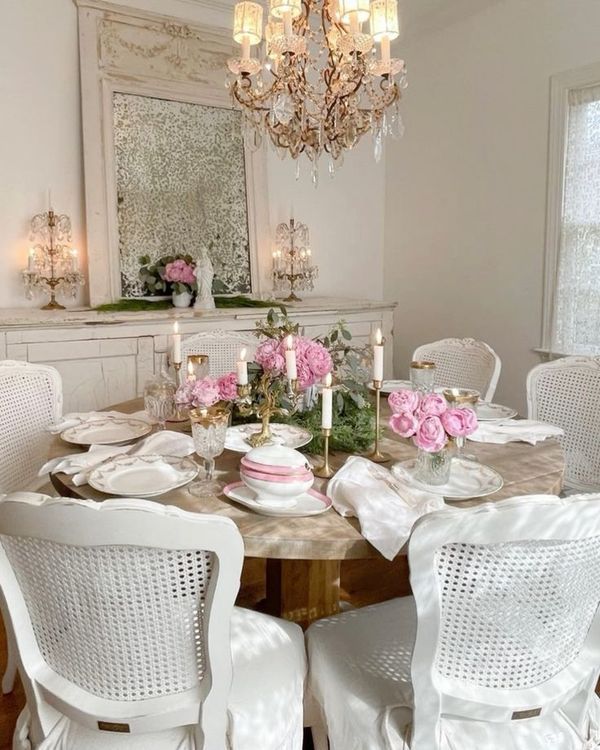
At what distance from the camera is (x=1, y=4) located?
10.7 feet

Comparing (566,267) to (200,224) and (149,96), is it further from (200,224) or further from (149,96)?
(149,96)

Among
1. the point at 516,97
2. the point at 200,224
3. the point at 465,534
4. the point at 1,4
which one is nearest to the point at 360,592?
the point at 465,534

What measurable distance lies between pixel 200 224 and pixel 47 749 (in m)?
3.12

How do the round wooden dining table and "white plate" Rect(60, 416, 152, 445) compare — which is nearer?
the round wooden dining table

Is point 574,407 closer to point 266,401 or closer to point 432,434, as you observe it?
point 432,434

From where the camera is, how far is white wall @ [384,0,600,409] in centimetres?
346

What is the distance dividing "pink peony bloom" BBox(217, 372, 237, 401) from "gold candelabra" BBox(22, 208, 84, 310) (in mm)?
1945

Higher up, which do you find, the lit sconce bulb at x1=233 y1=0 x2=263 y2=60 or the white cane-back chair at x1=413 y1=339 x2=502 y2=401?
the lit sconce bulb at x1=233 y1=0 x2=263 y2=60

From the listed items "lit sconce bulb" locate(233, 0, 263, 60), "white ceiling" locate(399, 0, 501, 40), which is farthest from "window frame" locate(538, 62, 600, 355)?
"lit sconce bulb" locate(233, 0, 263, 60)

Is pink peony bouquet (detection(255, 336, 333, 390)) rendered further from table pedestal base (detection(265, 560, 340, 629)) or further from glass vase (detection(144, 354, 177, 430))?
table pedestal base (detection(265, 560, 340, 629))

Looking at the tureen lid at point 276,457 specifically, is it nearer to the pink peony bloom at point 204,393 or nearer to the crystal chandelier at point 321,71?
the pink peony bloom at point 204,393

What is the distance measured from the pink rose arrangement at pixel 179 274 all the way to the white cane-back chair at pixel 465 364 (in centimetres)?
146

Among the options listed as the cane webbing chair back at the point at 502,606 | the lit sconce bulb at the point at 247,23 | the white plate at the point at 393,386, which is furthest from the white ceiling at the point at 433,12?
the cane webbing chair back at the point at 502,606

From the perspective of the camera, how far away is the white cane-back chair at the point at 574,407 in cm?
234
